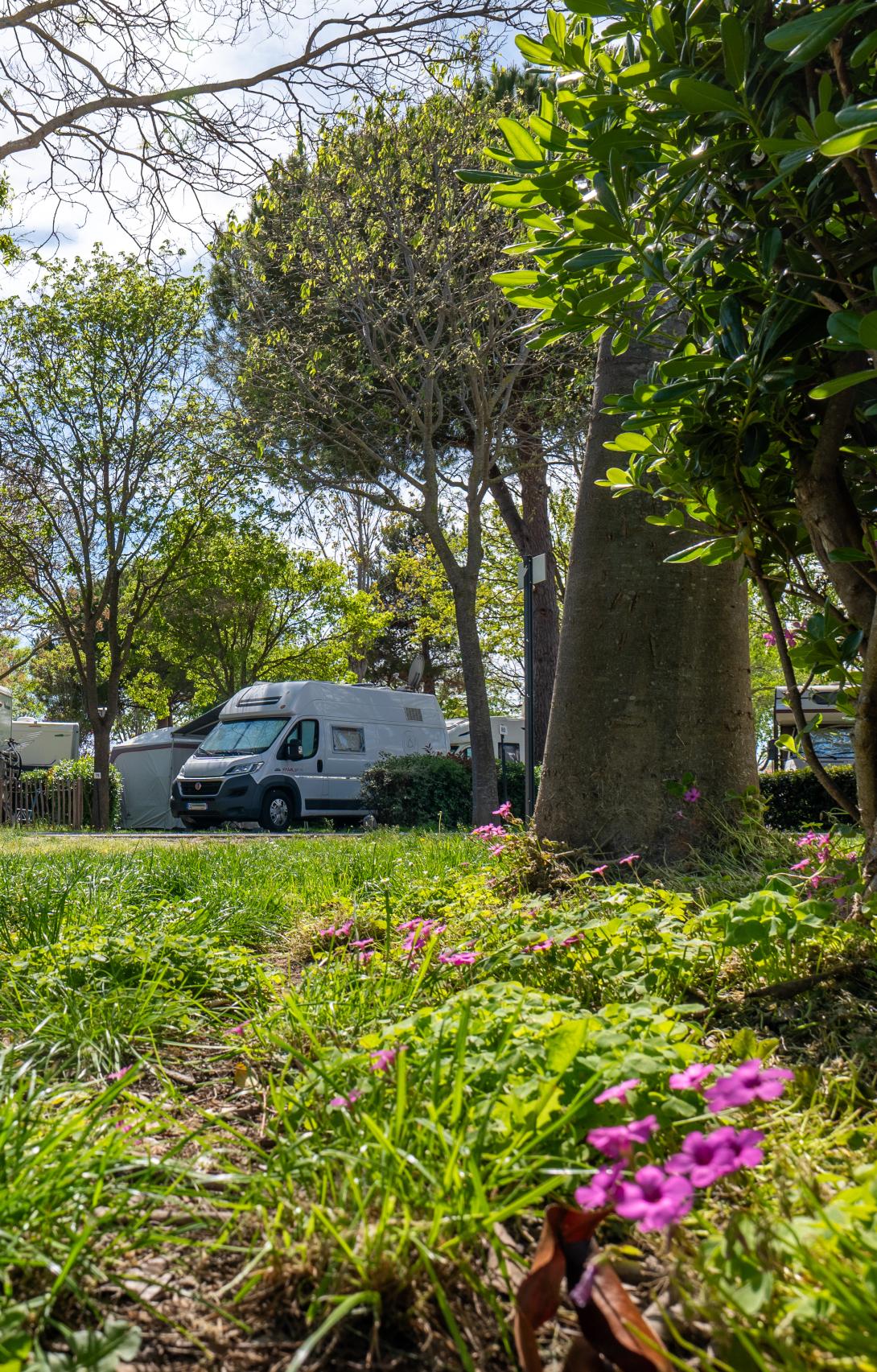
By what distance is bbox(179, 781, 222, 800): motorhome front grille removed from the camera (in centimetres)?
1905

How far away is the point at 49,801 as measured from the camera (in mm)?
22750

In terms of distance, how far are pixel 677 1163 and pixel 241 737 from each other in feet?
63.2

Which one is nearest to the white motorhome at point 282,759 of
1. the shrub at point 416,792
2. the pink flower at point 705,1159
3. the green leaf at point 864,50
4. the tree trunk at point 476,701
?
the shrub at point 416,792

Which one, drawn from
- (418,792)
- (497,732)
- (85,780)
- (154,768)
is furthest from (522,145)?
(497,732)

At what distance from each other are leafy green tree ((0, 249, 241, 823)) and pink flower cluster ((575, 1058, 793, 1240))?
18729 millimetres

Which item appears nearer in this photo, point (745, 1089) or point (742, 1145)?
point (742, 1145)

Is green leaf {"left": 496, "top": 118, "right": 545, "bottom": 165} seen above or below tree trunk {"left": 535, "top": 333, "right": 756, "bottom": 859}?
above

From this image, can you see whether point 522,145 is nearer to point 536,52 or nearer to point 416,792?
point 536,52

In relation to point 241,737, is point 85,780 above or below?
below

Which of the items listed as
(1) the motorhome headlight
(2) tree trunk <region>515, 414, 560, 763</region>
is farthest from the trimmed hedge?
(1) the motorhome headlight

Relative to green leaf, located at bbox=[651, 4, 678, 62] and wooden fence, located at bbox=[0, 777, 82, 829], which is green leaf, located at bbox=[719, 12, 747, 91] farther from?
wooden fence, located at bbox=[0, 777, 82, 829]

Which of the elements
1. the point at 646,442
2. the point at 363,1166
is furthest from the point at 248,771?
the point at 363,1166

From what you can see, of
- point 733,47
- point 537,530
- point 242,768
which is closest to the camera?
point 733,47

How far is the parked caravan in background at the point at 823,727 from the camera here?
10.7 ft
